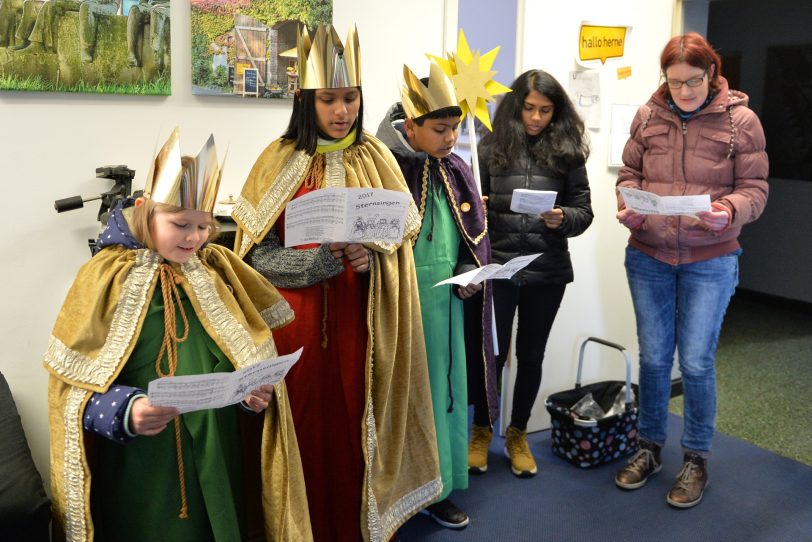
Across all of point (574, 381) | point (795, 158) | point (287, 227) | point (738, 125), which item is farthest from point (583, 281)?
point (795, 158)

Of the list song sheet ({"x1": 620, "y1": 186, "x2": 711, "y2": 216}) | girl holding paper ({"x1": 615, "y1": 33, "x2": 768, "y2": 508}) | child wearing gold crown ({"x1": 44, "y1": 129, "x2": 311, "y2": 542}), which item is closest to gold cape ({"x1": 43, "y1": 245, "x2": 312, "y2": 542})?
child wearing gold crown ({"x1": 44, "y1": 129, "x2": 311, "y2": 542})

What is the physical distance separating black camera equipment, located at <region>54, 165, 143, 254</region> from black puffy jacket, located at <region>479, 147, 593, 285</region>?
1.28 meters

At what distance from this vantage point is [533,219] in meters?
2.75

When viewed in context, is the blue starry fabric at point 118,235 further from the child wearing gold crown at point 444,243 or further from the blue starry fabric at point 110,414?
the child wearing gold crown at point 444,243

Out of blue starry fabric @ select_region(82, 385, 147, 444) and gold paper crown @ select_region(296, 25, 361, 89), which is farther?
gold paper crown @ select_region(296, 25, 361, 89)

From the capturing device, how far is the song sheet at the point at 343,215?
174cm

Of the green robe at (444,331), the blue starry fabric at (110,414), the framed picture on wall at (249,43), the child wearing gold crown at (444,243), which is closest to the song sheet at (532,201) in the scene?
the child wearing gold crown at (444,243)

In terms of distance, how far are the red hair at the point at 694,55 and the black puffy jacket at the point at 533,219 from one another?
48cm

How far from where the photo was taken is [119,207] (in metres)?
1.60

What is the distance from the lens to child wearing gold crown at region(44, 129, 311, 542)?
1.48 meters

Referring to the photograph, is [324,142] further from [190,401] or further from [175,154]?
[190,401]

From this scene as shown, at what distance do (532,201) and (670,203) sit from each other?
43 centimetres

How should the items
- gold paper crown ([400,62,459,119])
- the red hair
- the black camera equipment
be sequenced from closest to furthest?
the black camera equipment < gold paper crown ([400,62,459,119]) < the red hair

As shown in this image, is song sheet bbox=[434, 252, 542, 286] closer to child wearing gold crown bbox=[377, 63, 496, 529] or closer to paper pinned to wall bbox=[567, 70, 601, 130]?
child wearing gold crown bbox=[377, 63, 496, 529]
